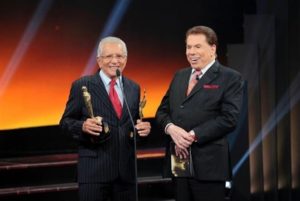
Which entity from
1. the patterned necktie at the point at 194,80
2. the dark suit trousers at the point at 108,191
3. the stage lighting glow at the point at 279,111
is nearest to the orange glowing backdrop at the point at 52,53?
the stage lighting glow at the point at 279,111

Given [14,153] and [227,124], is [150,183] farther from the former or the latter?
[227,124]

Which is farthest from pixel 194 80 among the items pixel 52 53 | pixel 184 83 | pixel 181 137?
pixel 52 53

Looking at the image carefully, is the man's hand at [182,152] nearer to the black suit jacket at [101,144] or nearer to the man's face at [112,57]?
the black suit jacket at [101,144]

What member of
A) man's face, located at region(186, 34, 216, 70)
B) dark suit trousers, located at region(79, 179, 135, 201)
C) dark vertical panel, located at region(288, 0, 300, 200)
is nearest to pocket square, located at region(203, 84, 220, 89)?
man's face, located at region(186, 34, 216, 70)

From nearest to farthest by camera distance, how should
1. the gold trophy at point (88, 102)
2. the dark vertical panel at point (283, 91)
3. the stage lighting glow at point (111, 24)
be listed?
the gold trophy at point (88, 102) < the dark vertical panel at point (283, 91) < the stage lighting glow at point (111, 24)

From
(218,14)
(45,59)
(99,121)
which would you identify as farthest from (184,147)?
(218,14)

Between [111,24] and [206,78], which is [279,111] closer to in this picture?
[111,24]

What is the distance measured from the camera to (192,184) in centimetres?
261

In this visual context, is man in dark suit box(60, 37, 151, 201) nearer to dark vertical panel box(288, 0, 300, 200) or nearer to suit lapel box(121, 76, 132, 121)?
suit lapel box(121, 76, 132, 121)

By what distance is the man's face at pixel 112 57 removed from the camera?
263 centimetres

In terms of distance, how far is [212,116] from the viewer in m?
2.61

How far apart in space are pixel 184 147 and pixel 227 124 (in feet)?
0.77

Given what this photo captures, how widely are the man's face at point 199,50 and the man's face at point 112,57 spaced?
0.33 metres

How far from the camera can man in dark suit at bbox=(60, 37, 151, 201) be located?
2.64 meters
